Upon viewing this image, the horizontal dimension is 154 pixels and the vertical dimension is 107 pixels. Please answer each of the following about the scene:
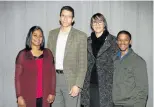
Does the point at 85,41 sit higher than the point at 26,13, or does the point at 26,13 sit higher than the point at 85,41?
the point at 26,13

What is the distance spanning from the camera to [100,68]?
7.93 ft

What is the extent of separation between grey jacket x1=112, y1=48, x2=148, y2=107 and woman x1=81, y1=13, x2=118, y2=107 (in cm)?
7

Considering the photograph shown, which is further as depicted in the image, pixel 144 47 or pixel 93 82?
pixel 144 47

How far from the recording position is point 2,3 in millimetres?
3180

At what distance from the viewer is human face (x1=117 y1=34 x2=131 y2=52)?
2.46 m

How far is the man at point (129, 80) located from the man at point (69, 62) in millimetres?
335

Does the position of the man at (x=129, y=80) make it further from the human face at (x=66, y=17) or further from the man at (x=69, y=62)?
the human face at (x=66, y=17)

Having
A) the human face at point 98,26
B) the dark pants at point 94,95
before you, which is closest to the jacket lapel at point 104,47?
the human face at point 98,26

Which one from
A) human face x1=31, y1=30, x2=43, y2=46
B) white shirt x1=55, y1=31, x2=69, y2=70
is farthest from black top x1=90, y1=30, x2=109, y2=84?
human face x1=31, y1=30, x2=43, y2=46

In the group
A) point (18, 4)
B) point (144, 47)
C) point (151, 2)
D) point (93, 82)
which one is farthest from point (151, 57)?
point (18, 4)

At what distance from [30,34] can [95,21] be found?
0.64 meters

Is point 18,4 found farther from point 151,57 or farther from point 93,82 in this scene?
point 151,57

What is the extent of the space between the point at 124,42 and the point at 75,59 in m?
0.51

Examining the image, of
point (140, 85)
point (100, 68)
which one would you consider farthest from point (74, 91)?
point (140, 85)
